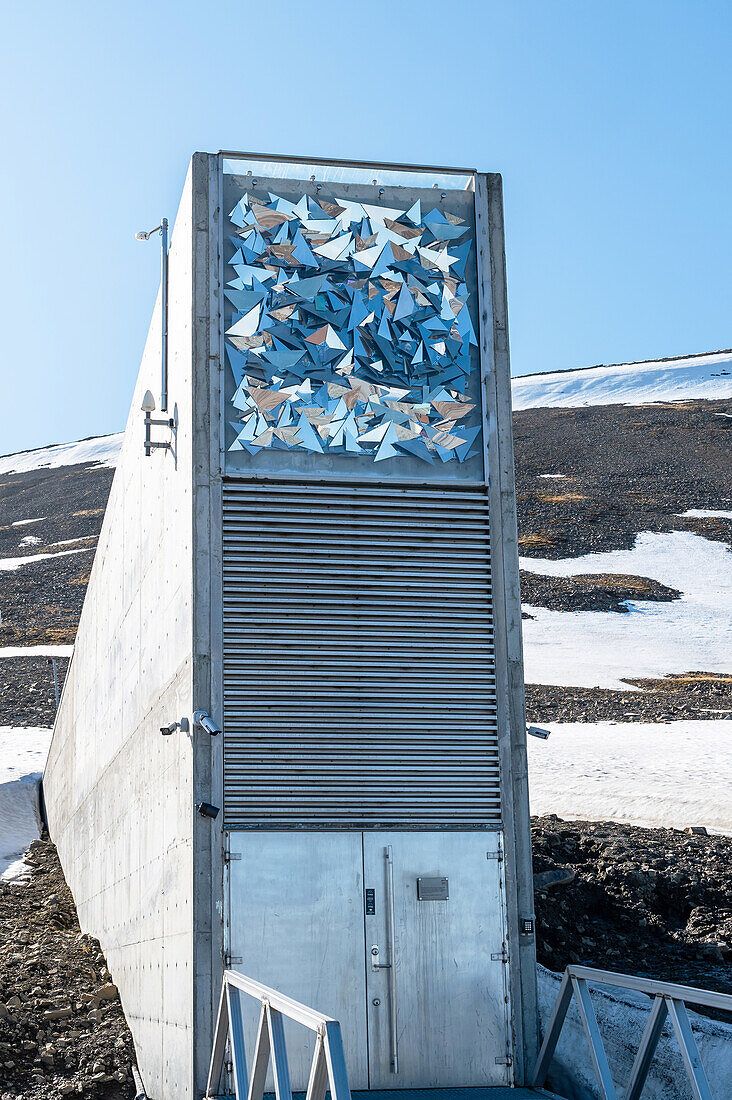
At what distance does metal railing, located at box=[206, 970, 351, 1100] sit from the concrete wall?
609 mm

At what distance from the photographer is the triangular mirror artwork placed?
7.99 m

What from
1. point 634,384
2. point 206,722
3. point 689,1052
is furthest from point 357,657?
point 634,384

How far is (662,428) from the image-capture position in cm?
A: 6975

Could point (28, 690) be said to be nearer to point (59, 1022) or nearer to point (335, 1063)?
point (59, 1022)

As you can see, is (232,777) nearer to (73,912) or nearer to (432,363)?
(432,363)

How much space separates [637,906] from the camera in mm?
11281

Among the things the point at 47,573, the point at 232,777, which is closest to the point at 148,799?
the point at 232,777

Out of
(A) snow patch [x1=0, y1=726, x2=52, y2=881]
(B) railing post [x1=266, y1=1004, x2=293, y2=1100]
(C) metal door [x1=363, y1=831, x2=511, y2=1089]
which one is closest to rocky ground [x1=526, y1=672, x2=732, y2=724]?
(A) snow patch [x1=0, y1=726, x2=52, y2=881]

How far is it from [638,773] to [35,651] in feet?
88.5

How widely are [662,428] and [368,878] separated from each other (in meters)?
65.6

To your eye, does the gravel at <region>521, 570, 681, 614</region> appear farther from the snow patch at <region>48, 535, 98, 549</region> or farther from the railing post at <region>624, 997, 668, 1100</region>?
the railing post at <region>624, 997, 668, 1100</region>

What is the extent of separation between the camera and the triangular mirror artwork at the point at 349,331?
799cm

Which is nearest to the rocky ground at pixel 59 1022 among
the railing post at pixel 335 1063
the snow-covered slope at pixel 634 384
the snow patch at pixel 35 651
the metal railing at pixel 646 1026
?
the metal railing at pixel 646 1026

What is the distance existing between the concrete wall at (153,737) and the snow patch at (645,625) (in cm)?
2055
